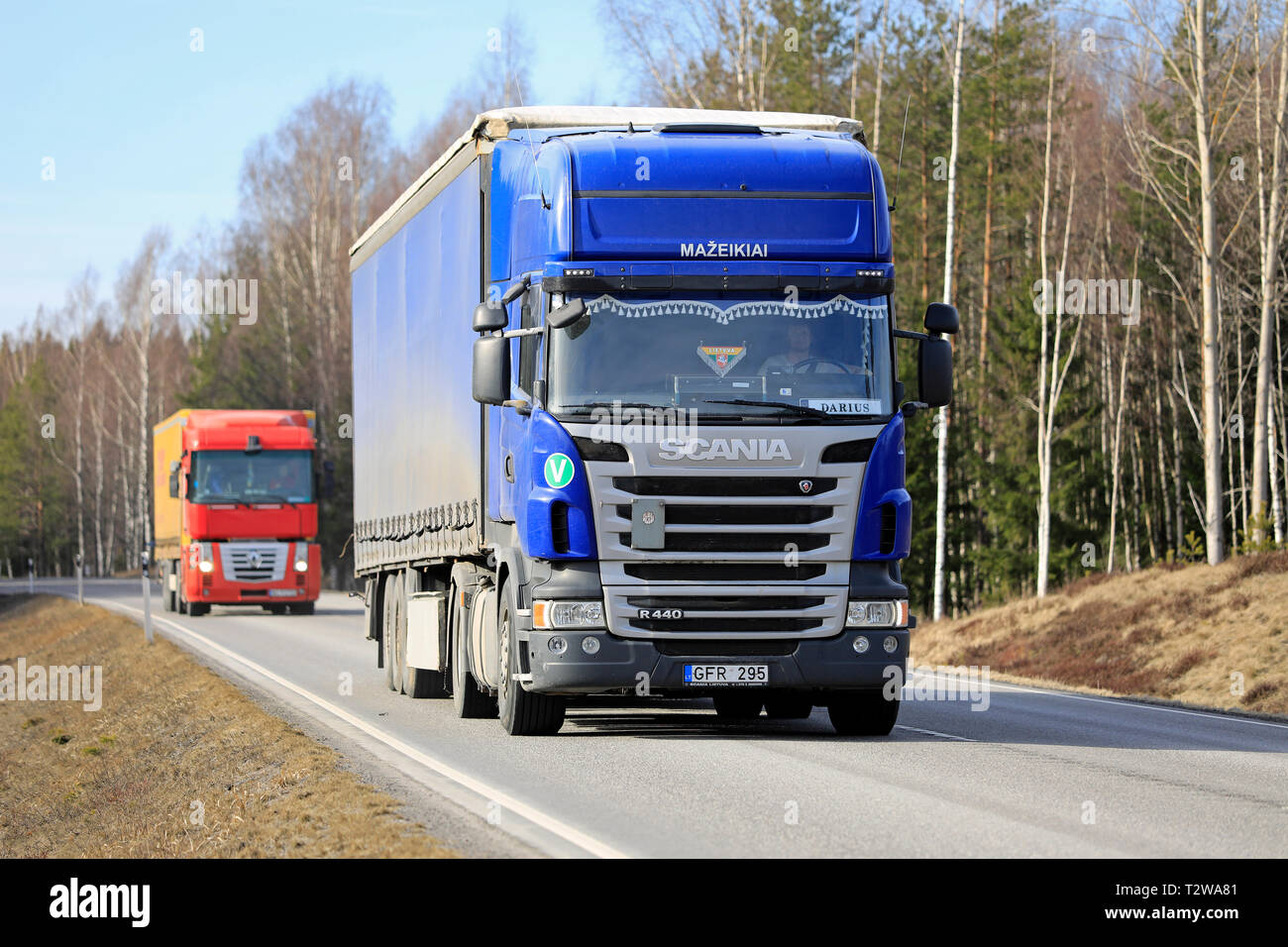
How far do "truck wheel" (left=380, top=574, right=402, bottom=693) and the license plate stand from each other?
6396mm

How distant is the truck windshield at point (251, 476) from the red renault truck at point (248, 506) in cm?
2

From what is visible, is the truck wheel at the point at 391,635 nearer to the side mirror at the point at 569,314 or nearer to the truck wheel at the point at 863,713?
the truck wheel at the point at 863,713

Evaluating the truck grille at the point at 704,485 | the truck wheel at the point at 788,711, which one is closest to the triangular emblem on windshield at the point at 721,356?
the truck grille at the point at 704,485

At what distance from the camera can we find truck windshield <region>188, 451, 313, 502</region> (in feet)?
113

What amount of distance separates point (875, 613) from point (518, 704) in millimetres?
2793

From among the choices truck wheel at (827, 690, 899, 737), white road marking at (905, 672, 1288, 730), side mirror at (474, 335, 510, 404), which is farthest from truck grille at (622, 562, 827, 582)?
white road marking at (905, 672, 1288, 730)

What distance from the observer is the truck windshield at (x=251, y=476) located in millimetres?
34438

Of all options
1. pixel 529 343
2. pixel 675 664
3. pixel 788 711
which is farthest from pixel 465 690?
pixel 529 343

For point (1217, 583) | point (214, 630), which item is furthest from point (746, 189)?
point (214, 630)

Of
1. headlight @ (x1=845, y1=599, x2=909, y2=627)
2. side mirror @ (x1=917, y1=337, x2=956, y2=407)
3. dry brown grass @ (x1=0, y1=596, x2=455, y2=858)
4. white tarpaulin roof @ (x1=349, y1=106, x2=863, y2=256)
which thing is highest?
white tarpaulin roof @ (x1=349, y1=106, x2=863, y2=256)

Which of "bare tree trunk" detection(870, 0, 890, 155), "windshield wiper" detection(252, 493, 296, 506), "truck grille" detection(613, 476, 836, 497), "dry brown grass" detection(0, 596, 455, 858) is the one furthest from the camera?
"bare tree trunk" detection(870, 0, 890, 155)

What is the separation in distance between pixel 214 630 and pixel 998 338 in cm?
1843

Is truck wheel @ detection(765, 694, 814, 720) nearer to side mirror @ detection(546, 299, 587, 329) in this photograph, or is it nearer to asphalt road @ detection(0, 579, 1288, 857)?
asphalt road @ detection(0, 579, 1288, 857)

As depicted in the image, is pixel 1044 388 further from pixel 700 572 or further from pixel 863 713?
pixel 700 572
